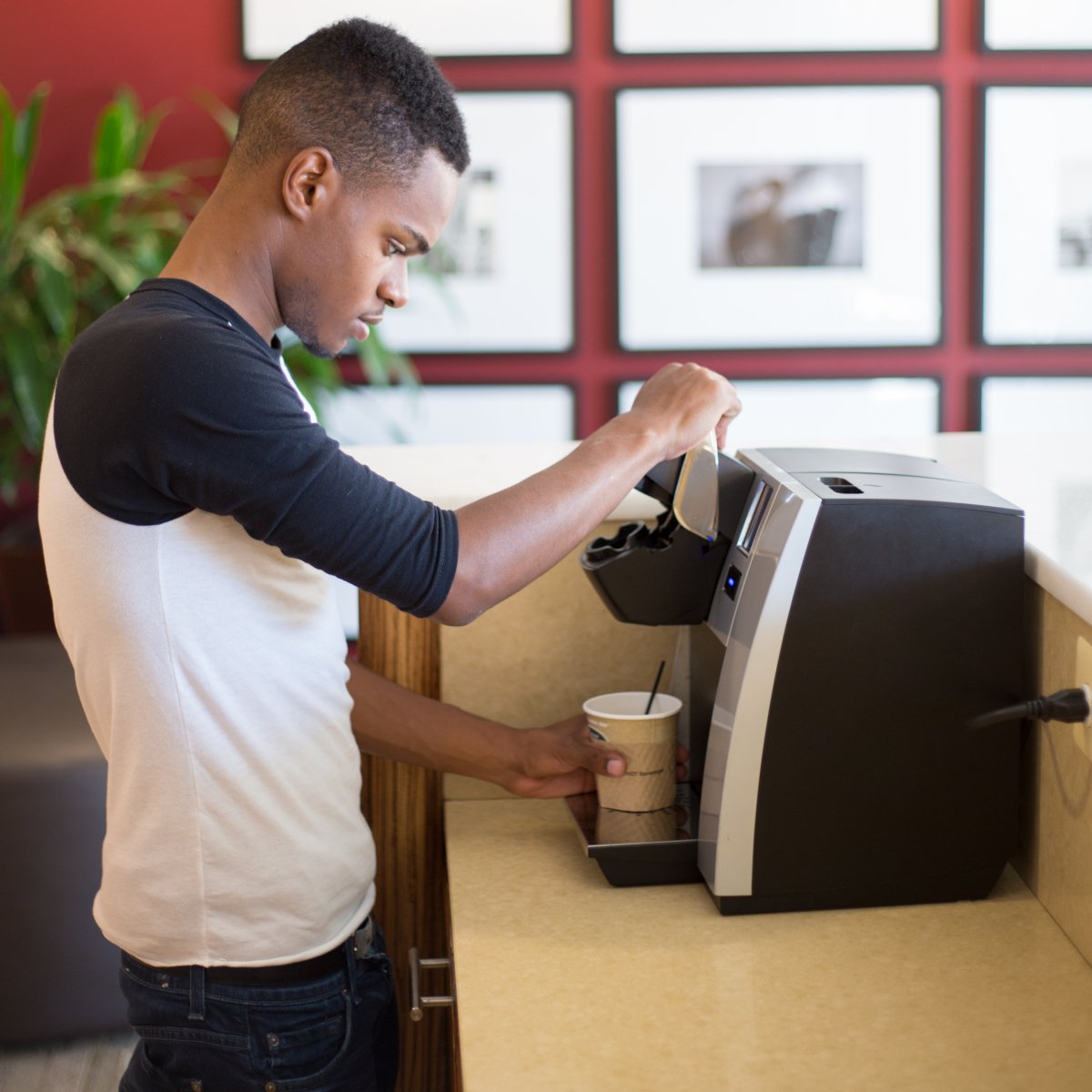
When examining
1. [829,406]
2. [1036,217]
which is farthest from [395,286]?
[1036,217]

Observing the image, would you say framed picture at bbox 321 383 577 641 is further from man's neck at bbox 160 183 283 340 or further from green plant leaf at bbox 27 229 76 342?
man's neck at bbox 160 183 283 340

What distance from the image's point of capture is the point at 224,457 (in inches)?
37.1

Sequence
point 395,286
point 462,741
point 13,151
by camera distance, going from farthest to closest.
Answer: point 13,151 → point 462,741 → point 395,286

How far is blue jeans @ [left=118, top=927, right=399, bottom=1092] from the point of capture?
1120 millimetres

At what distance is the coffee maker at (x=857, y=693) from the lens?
1104 millimetres

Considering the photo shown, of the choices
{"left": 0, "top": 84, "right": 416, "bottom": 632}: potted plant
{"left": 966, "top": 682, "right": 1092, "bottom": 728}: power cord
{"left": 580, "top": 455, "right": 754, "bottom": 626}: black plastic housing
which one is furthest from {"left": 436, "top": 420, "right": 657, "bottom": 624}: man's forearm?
{"left": 0, "top": 84, "right": 416, "bottom": 632}: potted plant

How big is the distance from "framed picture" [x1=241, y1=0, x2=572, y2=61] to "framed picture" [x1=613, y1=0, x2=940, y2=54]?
0.55 feet

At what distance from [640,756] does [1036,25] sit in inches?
106

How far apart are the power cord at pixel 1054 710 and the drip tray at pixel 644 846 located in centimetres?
27

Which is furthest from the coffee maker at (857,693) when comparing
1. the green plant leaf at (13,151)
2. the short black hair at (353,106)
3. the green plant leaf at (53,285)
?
the green plant leaf at (13,151)

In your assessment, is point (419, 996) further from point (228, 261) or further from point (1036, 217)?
point (1036, 217)

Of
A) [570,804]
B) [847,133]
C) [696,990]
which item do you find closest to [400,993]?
[570,804]

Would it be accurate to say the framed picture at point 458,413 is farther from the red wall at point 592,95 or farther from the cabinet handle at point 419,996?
the cabinet handle at point 419,996

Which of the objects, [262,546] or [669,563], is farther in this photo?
[669,563]
